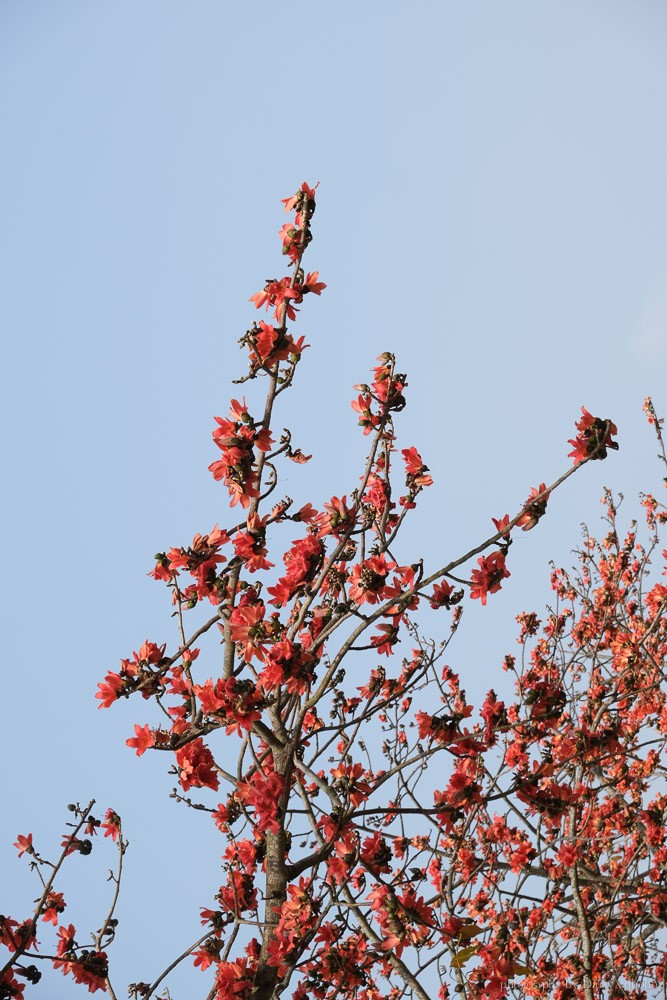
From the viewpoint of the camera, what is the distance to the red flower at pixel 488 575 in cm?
292

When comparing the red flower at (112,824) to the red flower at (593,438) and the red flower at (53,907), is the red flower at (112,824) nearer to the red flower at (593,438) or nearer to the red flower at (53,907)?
the red flower at (53,907)

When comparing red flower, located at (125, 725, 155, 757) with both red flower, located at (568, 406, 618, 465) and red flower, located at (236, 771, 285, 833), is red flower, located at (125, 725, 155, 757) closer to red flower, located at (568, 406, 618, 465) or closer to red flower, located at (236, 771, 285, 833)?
red flower, located at (236, 771, 285, 833)

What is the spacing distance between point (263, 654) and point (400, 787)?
1.72 metres

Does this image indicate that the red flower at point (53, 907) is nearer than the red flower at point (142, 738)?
No

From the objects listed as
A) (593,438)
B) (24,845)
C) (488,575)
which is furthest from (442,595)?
(24,845)

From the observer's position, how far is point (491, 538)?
2820mm

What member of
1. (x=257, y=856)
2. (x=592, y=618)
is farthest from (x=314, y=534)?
(x=592, y=618)

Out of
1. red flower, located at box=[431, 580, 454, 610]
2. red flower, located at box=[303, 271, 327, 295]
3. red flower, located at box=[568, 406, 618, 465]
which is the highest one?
red flower, located at box=[303, 271, 327, 295]

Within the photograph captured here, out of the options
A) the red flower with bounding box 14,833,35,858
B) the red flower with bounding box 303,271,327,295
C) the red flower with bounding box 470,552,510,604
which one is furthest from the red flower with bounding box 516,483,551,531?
the red flower with bounding box 14,833,35,858

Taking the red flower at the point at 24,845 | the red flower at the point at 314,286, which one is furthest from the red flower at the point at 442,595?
the red flower at the point at 24,845

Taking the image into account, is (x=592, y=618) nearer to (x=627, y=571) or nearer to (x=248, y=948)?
(x=627, y=571)

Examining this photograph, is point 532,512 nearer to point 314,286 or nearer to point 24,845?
point 314,286

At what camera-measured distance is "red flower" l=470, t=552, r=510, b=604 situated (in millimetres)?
2924

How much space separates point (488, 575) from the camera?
2.93 metres
